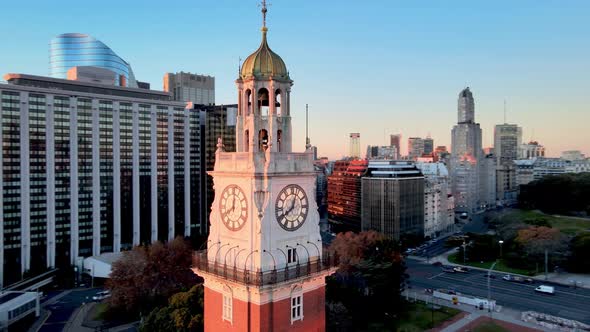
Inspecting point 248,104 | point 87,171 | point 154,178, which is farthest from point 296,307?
point 154,178

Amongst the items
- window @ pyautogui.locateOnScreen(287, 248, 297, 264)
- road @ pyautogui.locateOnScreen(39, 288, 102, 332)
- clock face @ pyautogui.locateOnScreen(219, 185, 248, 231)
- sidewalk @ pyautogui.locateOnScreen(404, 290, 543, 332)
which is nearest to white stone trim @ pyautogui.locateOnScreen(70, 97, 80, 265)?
road @ pyautogui.locateOnScreen(39, 288, 102, 332)

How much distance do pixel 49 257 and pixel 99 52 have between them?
85.9 metres

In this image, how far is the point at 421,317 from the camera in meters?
64.6

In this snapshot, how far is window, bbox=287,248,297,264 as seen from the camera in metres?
24.6

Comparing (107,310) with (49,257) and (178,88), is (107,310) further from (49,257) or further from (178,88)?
(178,88)

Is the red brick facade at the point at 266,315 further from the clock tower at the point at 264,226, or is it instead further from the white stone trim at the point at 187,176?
the white stone trim at the point at 187,176

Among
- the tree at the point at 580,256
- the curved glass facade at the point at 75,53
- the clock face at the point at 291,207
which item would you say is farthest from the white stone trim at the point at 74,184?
the tree at the point at 580,256

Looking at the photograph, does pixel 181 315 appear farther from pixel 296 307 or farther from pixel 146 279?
pixel 296 307

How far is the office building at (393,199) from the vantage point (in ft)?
374

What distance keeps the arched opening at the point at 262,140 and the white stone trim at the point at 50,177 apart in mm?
82282

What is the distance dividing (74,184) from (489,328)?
274 ft

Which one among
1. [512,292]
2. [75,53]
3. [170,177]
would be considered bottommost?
[512,292]

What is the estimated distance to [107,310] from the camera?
6838 centimetres

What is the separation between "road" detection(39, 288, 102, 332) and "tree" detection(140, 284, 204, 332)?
26388 millimetres
